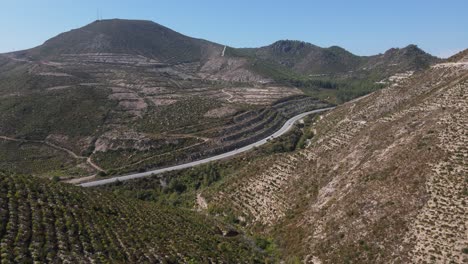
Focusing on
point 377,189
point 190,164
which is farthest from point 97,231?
point 190,164

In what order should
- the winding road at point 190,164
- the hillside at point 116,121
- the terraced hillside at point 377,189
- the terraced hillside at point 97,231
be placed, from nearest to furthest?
1. the terraced hillside at point 97,231
2. the terraced hillside at point 377,189
3. the winding road at point 190,164
4. the hillside at point 116,121

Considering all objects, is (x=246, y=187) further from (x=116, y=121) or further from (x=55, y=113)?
(x=55, y=113)

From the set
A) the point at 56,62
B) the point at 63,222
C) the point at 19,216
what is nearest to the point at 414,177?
the point at 63,222

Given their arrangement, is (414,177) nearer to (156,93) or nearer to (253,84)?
(156,93)

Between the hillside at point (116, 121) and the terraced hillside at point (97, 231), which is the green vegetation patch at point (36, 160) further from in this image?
the terraced hillside at point (97, 231)

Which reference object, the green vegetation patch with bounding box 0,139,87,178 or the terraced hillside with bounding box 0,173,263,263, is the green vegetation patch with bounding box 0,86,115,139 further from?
the terraced hillside with bounding box 0,173,263,263

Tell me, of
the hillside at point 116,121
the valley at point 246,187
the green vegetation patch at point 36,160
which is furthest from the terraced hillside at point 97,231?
the green vegetation patch at point 36,160

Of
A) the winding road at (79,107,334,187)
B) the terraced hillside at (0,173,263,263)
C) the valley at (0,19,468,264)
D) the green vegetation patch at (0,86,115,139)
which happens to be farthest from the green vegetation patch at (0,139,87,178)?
the terraced hillside at (0,173,263,263)
